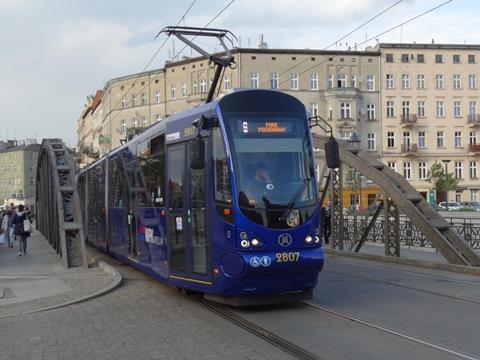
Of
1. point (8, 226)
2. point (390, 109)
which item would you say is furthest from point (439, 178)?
point (8, 226)

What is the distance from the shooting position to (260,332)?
8258mm

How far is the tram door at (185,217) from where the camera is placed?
32.8 ft

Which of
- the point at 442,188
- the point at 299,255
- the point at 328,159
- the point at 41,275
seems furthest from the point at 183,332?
the point at 442,188

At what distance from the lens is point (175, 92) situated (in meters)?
75.1

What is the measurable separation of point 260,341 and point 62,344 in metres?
2.57

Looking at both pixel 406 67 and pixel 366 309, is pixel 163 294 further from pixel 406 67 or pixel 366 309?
pixel 406 67

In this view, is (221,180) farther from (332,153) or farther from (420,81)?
(420,81)

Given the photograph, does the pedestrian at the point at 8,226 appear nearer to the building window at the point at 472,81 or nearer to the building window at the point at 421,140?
the building window at the point at 421,140

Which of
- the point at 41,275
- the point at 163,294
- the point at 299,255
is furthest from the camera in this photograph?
the point at 41,275

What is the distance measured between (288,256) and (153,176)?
4.08 metres

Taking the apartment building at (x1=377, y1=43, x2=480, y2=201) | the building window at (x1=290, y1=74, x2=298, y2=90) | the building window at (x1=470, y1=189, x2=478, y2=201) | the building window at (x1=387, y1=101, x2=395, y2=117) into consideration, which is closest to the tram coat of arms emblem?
the building window at (x1=290, y1=74, x2=298, y2=90)

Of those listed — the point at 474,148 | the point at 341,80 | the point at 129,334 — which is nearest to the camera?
the point at 129,334

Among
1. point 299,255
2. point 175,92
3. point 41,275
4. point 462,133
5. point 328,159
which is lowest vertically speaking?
point 41,275

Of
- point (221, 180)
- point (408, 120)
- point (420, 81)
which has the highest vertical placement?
point (420, 81)
